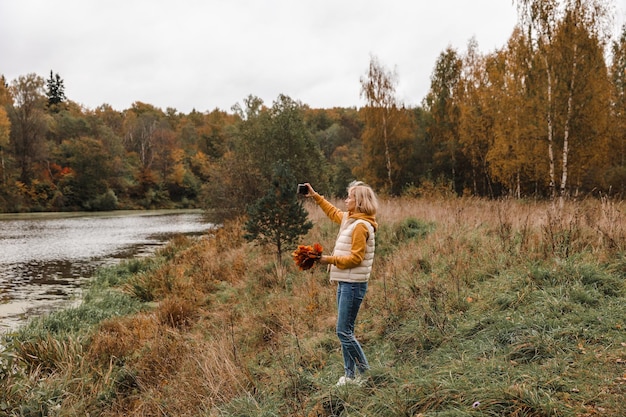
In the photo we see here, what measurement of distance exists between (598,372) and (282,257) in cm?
806

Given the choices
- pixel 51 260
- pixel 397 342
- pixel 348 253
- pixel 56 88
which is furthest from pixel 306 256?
pixel 56 88

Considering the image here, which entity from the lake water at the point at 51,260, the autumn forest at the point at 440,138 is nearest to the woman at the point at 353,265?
the autumn forest at the point at 440,138

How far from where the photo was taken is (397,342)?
14.8 ft

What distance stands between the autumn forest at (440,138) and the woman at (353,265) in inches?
208

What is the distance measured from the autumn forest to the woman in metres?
5.29

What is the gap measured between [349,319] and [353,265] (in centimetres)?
53

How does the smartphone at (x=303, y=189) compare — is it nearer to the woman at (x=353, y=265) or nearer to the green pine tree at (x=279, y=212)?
the woman at (x=353, y=265)

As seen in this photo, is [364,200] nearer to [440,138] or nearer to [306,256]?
[306,256]

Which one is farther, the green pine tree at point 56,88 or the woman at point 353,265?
the green pine tree at point 56,88

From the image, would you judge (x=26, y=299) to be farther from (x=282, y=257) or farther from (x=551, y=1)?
(x=551, y=1)

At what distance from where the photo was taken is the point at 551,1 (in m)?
15.3

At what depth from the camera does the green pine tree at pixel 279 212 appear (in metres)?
9.53

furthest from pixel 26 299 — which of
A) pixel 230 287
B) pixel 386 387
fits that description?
pixel 386 387

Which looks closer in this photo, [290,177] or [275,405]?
[275,405]
